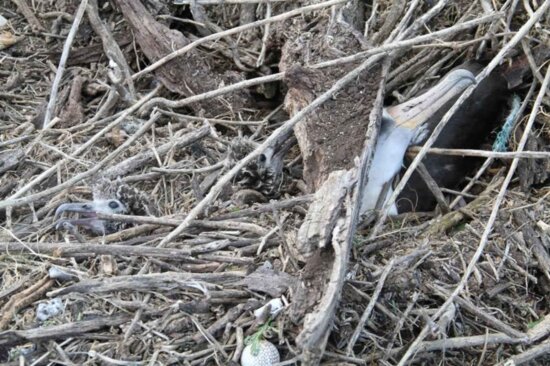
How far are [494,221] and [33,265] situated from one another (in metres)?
1.59

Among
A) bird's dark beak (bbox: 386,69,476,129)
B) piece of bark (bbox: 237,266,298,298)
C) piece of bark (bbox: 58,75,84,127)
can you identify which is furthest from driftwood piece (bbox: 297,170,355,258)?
piece of bark (bbox: 58,75,84,127)

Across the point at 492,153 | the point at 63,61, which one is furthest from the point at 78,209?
the point at 492,153

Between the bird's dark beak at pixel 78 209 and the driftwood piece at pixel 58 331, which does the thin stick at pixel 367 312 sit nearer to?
the driftwood piece at pixel 58 331

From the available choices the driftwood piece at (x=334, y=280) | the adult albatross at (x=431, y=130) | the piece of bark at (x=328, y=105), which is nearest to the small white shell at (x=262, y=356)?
the driftwood piece at (x=334, y=280)

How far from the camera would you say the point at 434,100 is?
3004 millimetres

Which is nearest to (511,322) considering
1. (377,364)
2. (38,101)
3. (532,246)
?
(532,246)

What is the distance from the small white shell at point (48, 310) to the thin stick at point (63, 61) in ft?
3.45

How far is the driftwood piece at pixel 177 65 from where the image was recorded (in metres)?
3.26

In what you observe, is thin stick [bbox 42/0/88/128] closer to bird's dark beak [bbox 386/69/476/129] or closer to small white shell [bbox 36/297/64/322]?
small white shell [bbox 36/297/64/322]

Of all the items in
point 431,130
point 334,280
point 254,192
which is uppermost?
point 334,280

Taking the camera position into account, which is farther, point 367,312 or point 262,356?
point 367,312

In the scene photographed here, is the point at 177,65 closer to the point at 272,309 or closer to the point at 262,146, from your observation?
the point at 262,146

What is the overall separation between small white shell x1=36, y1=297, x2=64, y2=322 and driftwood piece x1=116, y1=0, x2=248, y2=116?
121cm

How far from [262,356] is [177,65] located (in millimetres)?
1549
